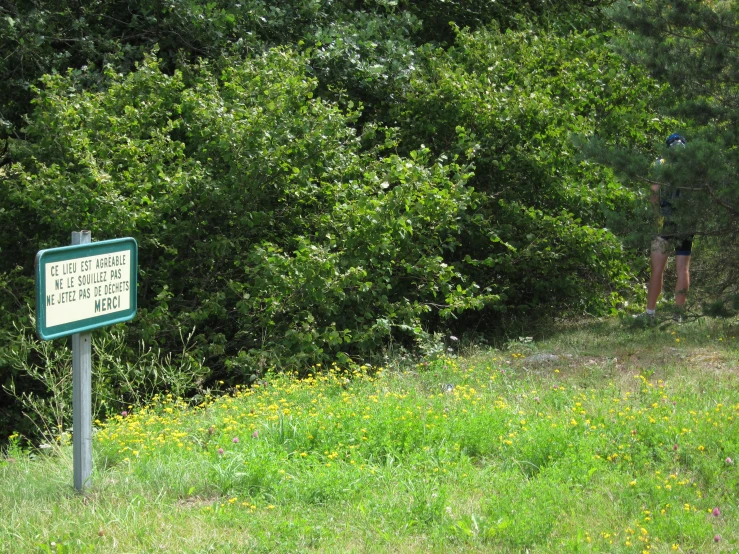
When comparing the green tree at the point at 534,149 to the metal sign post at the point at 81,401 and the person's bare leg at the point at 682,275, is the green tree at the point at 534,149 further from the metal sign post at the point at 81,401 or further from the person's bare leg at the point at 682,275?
the metal sign post at the point at 81,401

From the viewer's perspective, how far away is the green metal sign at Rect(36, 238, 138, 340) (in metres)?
4.02

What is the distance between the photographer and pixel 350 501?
4.41 meters

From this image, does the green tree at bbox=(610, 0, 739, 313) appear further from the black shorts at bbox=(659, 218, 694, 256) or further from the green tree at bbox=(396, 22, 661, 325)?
the green tree at bbox=(396, 22, 661, 325)

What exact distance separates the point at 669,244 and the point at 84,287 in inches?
233

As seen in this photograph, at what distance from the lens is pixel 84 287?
167 inches

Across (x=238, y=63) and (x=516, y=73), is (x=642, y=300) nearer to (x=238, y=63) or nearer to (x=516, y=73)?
(x=516, y=73)

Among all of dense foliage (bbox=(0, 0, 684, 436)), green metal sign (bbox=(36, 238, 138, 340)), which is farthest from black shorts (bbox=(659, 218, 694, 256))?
green metal sign (bbox=(36, 238, 138, 340))

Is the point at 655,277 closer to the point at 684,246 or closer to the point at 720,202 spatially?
the point at 684,246

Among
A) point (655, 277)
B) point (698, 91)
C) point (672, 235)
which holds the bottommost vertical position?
point (655, 277)

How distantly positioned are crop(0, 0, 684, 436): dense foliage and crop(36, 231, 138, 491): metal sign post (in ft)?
9.97

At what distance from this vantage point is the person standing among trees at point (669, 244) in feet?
27.0

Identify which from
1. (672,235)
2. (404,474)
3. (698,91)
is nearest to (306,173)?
(672,235)

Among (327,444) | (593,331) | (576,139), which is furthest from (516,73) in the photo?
(327,444)

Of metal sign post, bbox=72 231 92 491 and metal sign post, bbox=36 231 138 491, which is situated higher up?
metal sign post, bbox=36 231 138 491
